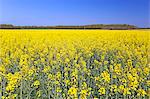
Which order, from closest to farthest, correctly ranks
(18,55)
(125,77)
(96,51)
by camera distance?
(125,77) < (18,55) < (96,51)

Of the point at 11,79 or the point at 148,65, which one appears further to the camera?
the point at 148,65

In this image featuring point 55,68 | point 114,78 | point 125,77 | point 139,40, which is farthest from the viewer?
point 139,40

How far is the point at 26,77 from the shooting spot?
4496mm

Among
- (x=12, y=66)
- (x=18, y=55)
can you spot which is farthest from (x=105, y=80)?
(x=18, y=55)

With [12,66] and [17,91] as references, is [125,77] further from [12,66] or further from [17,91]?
[12,66]

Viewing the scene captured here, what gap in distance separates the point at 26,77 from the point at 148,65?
234 cm

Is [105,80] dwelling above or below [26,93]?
above

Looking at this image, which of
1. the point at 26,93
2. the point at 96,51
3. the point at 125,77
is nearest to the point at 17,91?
the point at 26,93

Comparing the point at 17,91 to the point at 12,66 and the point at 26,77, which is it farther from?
the point at 12,66

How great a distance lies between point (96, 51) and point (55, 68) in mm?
3154

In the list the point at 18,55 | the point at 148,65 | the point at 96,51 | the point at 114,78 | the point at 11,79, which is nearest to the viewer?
the point at 11,79

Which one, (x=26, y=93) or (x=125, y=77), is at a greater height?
(x=125, y=77)

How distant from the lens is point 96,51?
907cm

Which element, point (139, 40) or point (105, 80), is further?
point (139, 40)
